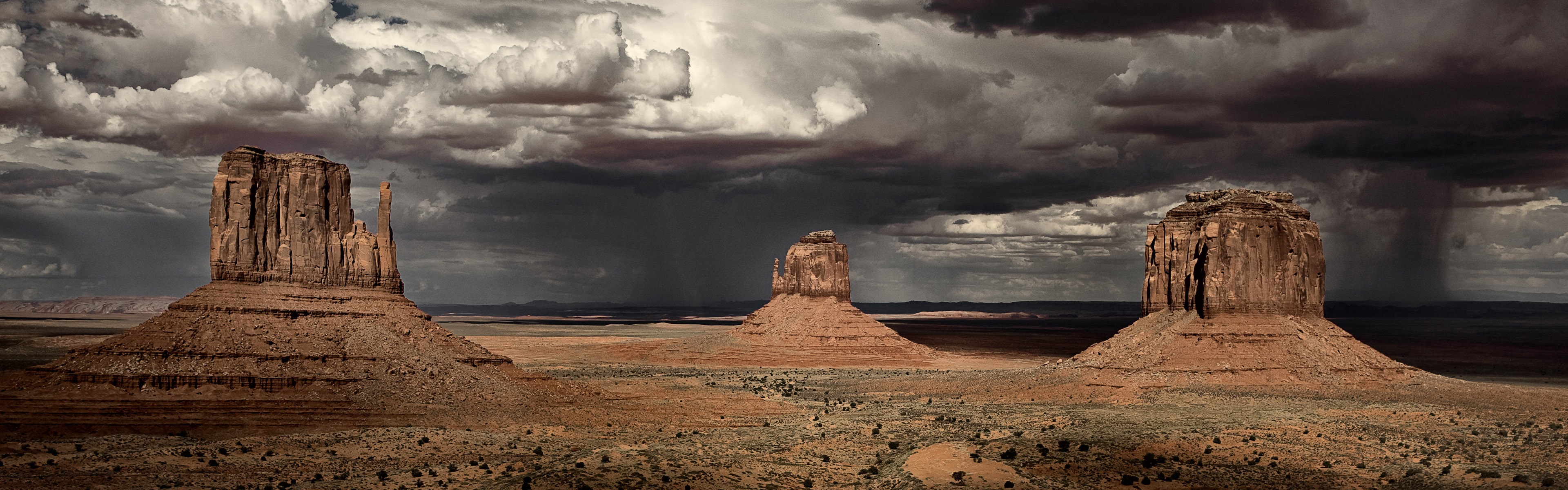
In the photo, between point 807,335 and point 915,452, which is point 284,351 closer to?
point 915,452

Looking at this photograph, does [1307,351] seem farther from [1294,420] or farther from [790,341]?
[790,341]

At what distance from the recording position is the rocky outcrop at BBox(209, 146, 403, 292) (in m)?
44.0

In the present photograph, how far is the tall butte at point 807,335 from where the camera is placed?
334ft

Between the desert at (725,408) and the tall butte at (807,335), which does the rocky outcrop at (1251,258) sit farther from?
the tall butte at (807,335)

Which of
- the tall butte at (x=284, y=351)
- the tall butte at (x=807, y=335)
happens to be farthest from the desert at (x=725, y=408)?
the tall butte at (x=807, y=335)

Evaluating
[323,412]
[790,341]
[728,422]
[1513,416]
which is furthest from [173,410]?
[790,341]

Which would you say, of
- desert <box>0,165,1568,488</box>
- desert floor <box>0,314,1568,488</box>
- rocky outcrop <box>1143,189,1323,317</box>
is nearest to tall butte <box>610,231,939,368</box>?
desert <box>0,165,1568,488</box>

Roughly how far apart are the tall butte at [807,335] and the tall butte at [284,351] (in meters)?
52.5

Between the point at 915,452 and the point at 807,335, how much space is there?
237ft

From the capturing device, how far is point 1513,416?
47.0 metres

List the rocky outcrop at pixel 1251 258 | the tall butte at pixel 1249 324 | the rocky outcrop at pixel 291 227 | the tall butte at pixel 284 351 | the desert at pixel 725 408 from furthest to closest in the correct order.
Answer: the rocky outcrop at pixel 1251 258
the tall butte at pixel 1249 324
the rocky outcrop at pixel 291 227
the tall butte at pixel 284 351
the desert at pixel 725 408

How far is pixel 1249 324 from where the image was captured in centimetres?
5984

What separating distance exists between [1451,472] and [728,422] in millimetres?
26928

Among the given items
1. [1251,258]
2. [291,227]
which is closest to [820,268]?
[1251,258]
